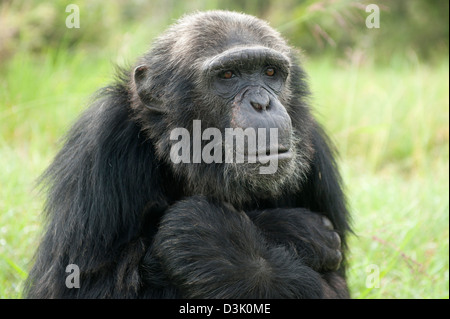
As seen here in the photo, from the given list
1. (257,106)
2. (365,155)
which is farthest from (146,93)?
(365,155)

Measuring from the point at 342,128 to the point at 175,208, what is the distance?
748 centimetres

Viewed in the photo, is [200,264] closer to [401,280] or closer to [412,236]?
[401,280]

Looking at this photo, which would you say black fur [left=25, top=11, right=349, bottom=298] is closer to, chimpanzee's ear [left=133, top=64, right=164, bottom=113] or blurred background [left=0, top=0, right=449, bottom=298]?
chimpanzee's ear [left=133, top=64, right=164, bottom=113]

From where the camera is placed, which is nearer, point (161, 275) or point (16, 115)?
point (161, 275)

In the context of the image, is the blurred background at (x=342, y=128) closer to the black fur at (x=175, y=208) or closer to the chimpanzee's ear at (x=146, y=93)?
the chimpanzee's ear at (x=146, y=93)

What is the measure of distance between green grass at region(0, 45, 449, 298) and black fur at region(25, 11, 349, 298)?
865mm

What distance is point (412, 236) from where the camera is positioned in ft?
21.7

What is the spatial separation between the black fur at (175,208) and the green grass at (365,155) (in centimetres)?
87

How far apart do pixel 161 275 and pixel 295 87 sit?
1854mm

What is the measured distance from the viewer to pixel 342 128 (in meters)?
11.3

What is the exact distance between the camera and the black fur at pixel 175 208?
4.15 m

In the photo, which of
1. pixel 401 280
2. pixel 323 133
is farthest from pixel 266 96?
pixel 401 280

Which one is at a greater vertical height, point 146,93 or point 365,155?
point 146,93

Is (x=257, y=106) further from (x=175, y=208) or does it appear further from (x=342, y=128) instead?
(x=342, y=128)
